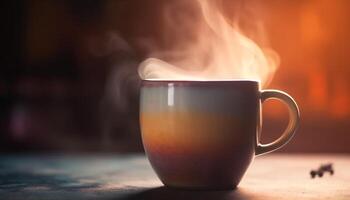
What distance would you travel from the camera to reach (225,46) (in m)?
0.81

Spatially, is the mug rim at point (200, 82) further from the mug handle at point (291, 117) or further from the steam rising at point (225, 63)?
the steam rising at point (225, 63)

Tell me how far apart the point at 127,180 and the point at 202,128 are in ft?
0.44

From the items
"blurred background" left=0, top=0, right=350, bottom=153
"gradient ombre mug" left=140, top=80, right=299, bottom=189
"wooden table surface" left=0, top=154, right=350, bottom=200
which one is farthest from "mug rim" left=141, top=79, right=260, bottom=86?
"blurred background" left=0, top=0, right=350, bottom=153

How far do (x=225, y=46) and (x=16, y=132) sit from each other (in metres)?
0.66

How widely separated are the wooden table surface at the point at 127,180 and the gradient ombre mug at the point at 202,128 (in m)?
0.02

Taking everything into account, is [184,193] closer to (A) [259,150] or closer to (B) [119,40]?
(A) [259,150]

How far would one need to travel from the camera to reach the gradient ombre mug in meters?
0.56

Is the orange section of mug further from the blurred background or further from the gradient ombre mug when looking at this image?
the blurred background

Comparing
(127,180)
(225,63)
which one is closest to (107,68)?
(225,63)

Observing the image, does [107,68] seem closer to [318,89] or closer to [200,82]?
[318,89]

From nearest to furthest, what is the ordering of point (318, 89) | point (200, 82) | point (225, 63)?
point (200, 82) < point (225, 63) < point (318, 89)

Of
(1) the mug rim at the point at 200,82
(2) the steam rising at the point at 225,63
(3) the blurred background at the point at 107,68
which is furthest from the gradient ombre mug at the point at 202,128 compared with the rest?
(3) the blurred background at the point at 107,68

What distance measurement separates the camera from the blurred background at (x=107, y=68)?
4.19 ft

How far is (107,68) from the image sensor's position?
1.31m
